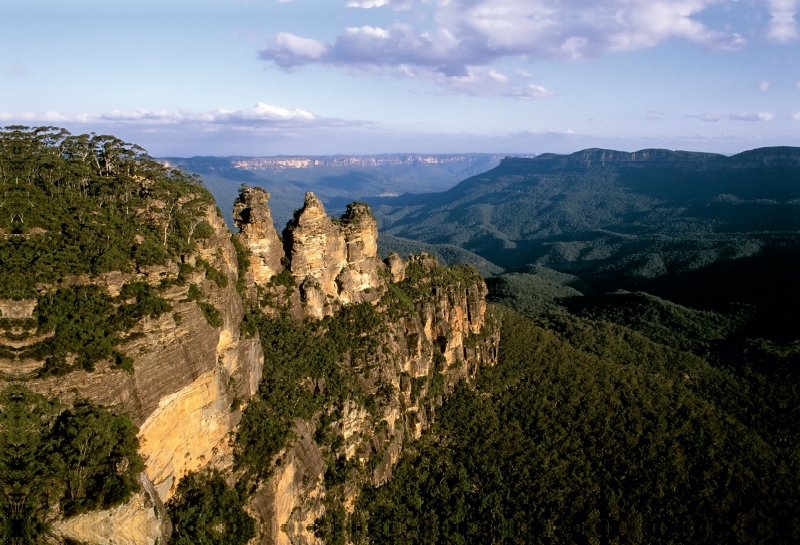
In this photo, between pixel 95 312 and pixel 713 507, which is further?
pixel 713 507

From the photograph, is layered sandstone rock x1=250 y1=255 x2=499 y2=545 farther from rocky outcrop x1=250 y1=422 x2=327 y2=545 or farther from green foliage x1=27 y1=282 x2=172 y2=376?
green foliage x1=27 y1=282 x2=172 y2=376

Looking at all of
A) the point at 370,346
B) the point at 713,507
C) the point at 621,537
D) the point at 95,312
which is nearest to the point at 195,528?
the point at 95,312

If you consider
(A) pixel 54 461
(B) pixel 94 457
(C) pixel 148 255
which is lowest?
(B) pixel 94 457

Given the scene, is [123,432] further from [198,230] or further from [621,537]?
[621,537]

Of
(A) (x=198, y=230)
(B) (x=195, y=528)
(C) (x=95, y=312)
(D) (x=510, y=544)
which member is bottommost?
(D) (x=510, y=544)

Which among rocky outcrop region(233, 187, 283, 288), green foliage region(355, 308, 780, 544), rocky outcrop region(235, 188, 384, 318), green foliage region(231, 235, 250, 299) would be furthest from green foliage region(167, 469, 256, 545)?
rocky outcrop region(235, 188, 384, 318)

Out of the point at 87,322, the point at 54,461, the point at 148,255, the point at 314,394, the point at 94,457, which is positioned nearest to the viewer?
the point at 54,461

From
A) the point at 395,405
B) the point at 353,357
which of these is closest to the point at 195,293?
the point at 353,357

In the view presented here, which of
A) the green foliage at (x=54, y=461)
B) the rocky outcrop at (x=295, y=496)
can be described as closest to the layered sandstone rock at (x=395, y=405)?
the rocky outcrop at (x=295, y=496)

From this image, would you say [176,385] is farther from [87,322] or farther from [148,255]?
[148,255]
